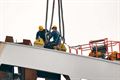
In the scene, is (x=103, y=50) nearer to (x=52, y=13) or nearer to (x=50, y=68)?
(x=52, y=13)

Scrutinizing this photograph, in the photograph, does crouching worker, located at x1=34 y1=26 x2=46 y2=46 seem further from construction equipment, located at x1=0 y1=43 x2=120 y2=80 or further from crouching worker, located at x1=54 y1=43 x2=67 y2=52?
construction equipment, located at x1=0 y1=43 x2=120 y2=80

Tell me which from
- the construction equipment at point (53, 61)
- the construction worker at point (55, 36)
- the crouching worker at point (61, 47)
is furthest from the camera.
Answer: the construction worker at point (55, 36)

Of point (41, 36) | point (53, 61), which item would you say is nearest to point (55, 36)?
point (41, 36)

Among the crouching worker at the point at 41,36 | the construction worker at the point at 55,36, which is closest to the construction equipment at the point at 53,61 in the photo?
the construction worker at the point at 55,36

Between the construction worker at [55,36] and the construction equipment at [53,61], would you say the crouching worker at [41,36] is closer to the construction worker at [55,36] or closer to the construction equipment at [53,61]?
the construction worker at [55,36]

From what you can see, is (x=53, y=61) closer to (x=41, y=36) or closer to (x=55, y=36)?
(x=55, y=36)

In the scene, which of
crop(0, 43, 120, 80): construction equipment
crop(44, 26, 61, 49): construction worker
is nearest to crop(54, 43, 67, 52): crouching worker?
crop(44, 26, 61, 49): construction worker

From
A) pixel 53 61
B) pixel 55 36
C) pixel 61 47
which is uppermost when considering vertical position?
pixel 55 36

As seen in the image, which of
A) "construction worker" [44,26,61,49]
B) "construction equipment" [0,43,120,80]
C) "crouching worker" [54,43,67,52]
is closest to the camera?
Answer: "construction equipment" [0,43,120,80]

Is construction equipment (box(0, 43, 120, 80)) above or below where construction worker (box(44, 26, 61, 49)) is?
below

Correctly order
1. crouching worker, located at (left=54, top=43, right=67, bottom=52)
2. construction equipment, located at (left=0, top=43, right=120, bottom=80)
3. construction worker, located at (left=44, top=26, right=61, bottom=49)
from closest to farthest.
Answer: construction equipment, located at (left=0, top=43, right=120, bottom=80) → crouching worker, located at (left=54, top=43, right=67, bottom=52) → construction worker, located at (left=44, top=26, right=61, bottom=49)

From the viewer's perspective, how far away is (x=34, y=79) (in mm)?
13430

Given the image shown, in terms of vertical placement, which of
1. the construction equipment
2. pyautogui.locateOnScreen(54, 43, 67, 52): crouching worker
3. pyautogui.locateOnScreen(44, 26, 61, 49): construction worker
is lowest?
the construction equipment

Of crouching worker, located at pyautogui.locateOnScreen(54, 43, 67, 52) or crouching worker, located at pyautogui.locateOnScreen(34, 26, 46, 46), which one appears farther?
crouching worker, located at pyautogui.locateOnScreen(34, 26, 46, 46)
